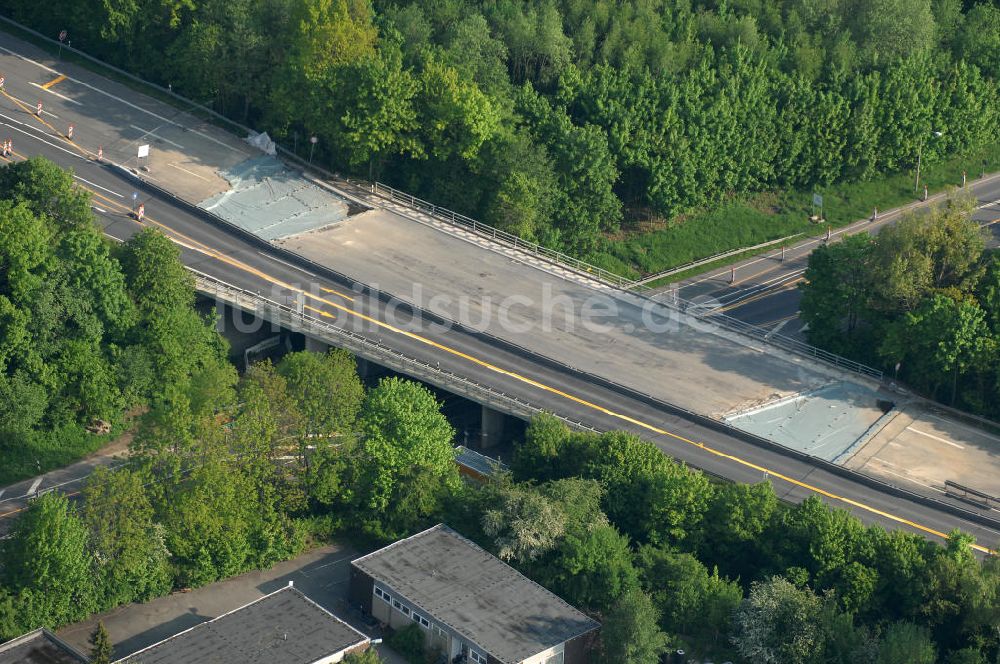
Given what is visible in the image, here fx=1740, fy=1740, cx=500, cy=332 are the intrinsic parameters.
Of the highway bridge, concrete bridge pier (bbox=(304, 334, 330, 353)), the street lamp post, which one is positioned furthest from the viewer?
the street lamp post

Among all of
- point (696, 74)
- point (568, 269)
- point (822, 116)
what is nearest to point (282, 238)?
point (568, 269)

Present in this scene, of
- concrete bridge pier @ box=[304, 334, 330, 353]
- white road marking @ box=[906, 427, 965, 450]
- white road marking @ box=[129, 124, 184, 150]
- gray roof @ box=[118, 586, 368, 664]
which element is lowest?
gray roof @ box=[118, 586, 368, 664]

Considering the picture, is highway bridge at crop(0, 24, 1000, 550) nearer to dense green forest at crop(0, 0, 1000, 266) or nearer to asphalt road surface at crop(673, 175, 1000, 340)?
dense green forest at crop(0, 0, 1000, 266)

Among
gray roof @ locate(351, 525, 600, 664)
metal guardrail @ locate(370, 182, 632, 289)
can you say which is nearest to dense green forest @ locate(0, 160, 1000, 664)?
gray roof @ locate(351, 525, 600, 664)

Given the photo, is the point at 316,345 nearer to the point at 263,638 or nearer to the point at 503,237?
the point at 503,237

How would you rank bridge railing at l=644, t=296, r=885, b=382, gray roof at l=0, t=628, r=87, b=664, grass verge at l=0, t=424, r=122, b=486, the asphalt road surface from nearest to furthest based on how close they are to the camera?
gray roof at l=0, t=628, r=87, b=664, grass verge at l=0, t=424, r=122, b=486, bridge railing at l=644, t=296, r=885, b=382, the asphalt road surface

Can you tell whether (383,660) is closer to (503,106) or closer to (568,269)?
(568,269)

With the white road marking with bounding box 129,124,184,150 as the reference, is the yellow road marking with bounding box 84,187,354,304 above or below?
below
